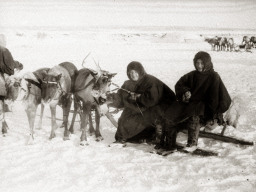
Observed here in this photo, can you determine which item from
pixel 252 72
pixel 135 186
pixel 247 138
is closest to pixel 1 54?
pixel 135 186

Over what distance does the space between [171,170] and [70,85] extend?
2.92 metres

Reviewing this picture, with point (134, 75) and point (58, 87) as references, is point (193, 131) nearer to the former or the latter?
point (134, 75)

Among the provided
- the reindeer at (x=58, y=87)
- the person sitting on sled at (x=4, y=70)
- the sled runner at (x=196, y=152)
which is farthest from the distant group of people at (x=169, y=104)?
the person sitting on sled at (x=4, y=70)

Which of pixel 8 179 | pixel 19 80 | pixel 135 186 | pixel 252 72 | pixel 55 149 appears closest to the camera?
pixel 135 186

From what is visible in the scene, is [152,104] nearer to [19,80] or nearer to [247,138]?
[247,138]

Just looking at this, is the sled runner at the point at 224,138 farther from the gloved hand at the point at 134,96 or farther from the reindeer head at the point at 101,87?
the reindeer head at the point at 101,87

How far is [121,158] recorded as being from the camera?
5695 millimetres

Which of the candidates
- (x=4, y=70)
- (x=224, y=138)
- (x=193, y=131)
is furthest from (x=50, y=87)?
(x=224, y=138)

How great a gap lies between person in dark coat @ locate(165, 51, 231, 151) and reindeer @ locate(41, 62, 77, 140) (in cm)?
214

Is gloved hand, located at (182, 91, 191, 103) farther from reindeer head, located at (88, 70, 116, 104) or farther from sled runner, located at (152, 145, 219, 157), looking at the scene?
reindeer head, located at (88, 70, 116, 104)

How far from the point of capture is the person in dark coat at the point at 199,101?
5.64m

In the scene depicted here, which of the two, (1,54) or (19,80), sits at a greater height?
(1,54)

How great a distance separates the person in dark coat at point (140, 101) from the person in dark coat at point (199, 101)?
0.28 m

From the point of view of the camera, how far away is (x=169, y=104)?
6.12 meters
